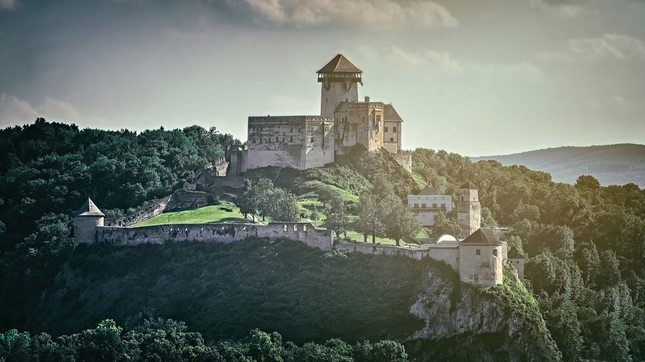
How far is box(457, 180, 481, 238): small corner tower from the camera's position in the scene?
82125mm

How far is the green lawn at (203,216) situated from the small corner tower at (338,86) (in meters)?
15.3

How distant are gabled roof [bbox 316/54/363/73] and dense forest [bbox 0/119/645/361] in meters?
8.83

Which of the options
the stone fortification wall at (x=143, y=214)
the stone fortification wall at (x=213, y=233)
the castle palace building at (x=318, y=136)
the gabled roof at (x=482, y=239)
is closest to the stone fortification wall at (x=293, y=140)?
the castle palace building at (x=318, y=136)

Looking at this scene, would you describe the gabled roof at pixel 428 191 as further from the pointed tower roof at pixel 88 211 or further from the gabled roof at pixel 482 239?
the pointed tower roof at pixel 88 211

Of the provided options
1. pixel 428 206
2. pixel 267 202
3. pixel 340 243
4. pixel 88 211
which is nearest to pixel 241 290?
pixel 340 243

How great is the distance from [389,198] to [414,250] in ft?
40.3

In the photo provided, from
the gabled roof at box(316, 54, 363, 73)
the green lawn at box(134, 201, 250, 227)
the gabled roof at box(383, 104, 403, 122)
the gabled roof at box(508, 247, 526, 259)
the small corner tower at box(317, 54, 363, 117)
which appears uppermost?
the gabled roof at box(316, 54, 363, 73)

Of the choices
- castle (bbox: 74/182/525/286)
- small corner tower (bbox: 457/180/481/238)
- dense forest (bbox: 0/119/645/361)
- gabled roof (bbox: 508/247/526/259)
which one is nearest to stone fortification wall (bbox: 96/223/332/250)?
castle (bbox: 74/182/525/286)

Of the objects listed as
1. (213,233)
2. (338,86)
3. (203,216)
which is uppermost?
(338,86)

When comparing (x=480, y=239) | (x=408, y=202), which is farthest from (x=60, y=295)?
(x=480, y=239)

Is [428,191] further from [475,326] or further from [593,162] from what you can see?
[593,162]

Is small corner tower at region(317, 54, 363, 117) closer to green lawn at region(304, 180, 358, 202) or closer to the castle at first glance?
green lawn at region(304, 180, 358, 202)

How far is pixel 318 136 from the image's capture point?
96438 mm

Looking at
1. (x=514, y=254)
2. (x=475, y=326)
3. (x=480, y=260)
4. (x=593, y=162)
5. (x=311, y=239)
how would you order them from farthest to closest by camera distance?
(x=593, y=162) < (x=514, y=254) < (x=311, y=239) < (x=480, y=260) < (x=475, y=326)
